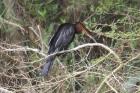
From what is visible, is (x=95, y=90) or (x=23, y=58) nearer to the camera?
(x=95, y=90)

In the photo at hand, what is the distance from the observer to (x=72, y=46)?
5.61 metres

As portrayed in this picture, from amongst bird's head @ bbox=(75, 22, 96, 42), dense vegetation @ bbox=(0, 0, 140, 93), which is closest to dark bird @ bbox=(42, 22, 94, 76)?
bird's head @ bbox=(75, 22, 96, 42)

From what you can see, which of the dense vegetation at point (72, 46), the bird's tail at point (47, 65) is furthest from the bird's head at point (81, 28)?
the bird's tail at point (47, 65)

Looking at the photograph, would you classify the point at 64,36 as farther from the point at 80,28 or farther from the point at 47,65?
the point at 47,65

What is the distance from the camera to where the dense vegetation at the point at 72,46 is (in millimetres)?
4242

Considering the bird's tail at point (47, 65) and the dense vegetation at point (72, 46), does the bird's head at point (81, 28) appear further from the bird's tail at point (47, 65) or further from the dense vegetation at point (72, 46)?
the bird's tail at point (47, 65)

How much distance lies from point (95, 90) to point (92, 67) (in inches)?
9.8

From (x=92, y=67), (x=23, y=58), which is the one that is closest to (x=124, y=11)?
(x=23, y=58)

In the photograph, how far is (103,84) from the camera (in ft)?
13.3

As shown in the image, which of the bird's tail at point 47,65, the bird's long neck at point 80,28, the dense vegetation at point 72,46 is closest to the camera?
the dense vegetation at point 72,46

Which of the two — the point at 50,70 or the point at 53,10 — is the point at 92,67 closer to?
the point at 50,70

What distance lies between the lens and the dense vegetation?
424 cm

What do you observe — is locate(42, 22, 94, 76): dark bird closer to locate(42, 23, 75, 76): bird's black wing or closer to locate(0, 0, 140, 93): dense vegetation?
locate(42, 23, 75, 76): bird's black wing

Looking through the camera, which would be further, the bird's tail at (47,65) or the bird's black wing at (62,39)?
the bird's black wing at (62,39)
